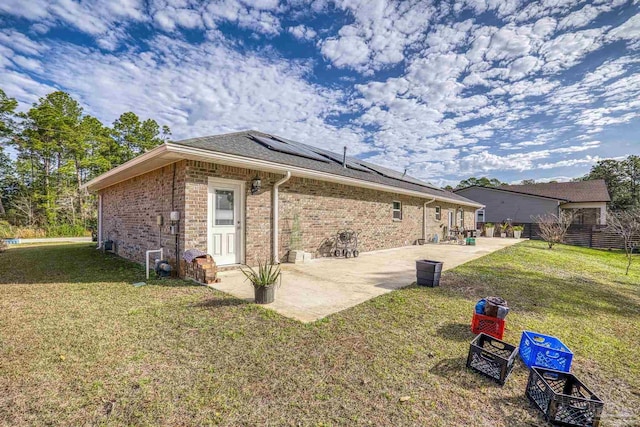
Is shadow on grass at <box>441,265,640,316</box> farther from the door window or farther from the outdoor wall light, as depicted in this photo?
the door window

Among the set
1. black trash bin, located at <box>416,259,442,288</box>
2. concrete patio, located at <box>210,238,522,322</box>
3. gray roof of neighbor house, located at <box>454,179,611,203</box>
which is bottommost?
concrete patio, located at <box>210,238,522,322</box>

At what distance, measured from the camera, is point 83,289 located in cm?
495

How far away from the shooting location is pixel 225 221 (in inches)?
257

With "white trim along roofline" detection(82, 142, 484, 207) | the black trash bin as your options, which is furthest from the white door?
the black trash bin

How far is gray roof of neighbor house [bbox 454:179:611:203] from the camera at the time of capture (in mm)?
22406

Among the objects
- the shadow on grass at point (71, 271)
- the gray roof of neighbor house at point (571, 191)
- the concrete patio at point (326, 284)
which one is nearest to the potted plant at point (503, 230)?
the gray roof of neighbor house at point (571, 191)

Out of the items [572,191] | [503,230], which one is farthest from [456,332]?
[572,191]

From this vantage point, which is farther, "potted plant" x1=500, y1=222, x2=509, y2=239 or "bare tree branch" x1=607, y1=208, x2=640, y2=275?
"potted plant" x1=500, y1=222, x2=509, y2=239

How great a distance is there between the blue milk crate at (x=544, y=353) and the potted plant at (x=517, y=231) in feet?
63.3

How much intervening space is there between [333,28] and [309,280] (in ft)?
24.9

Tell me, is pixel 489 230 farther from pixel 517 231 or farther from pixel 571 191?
pixel 571 191

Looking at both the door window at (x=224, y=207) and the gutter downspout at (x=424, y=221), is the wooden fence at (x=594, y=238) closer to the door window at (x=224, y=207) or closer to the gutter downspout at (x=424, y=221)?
the gutter downspout at (x=424, y=221)

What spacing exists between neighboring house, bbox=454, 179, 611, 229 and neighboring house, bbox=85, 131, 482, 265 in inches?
744

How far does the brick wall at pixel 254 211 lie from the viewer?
5930mm
